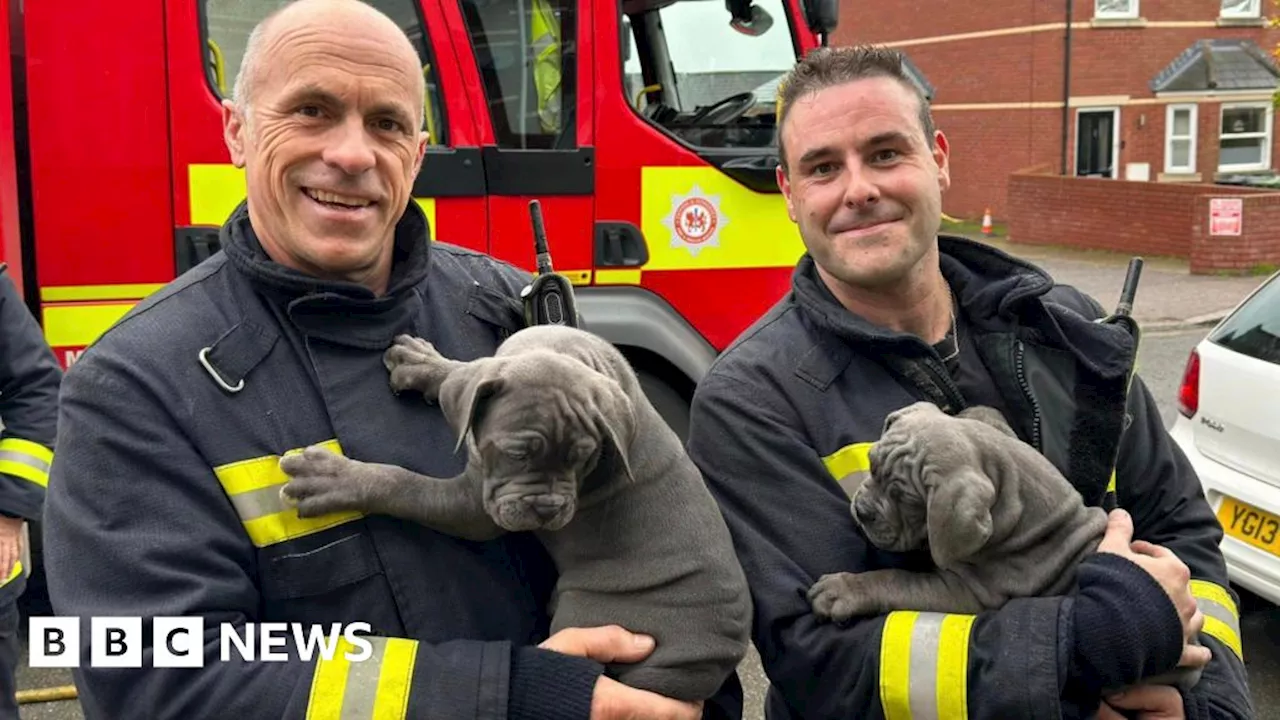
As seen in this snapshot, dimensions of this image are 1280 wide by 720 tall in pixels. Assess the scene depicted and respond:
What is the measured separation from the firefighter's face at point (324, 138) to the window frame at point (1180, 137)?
27.8 meters

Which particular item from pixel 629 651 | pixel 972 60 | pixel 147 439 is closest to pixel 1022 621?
pixel 629 651

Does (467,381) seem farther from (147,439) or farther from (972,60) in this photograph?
(972,60)

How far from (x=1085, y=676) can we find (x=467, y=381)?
4.05 ft

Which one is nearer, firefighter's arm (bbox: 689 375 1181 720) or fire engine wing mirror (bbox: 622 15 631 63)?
firefighter's arm (bbox: 689 375 1181 720)

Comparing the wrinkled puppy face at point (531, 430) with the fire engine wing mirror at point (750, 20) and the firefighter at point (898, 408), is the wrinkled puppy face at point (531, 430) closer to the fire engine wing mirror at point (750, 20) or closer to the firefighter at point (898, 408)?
the firefighter at point (898, 408)

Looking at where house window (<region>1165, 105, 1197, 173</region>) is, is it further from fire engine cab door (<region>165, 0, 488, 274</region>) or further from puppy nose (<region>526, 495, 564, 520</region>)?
puppy nose (<region>526, 495, 564, 520</region>)

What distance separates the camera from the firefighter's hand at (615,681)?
201 centimetres

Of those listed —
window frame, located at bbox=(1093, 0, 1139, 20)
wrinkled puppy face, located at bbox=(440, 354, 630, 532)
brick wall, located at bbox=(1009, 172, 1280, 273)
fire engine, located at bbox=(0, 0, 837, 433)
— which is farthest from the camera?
window frame, located at bbox=(1093, 0, 1139, 20)

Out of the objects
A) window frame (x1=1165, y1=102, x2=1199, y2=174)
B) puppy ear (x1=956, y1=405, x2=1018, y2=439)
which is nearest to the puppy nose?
puppy ear (x1=956, y1=405, x2=1018, y2=439)

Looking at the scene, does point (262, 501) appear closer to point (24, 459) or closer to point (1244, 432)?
point (24, 459)

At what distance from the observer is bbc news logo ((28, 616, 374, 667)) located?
1841 millimetres

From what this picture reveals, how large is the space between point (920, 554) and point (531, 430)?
0.90 meters

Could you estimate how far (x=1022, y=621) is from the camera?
2137mm

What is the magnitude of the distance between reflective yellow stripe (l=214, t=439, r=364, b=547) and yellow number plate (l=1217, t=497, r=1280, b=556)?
409cm
